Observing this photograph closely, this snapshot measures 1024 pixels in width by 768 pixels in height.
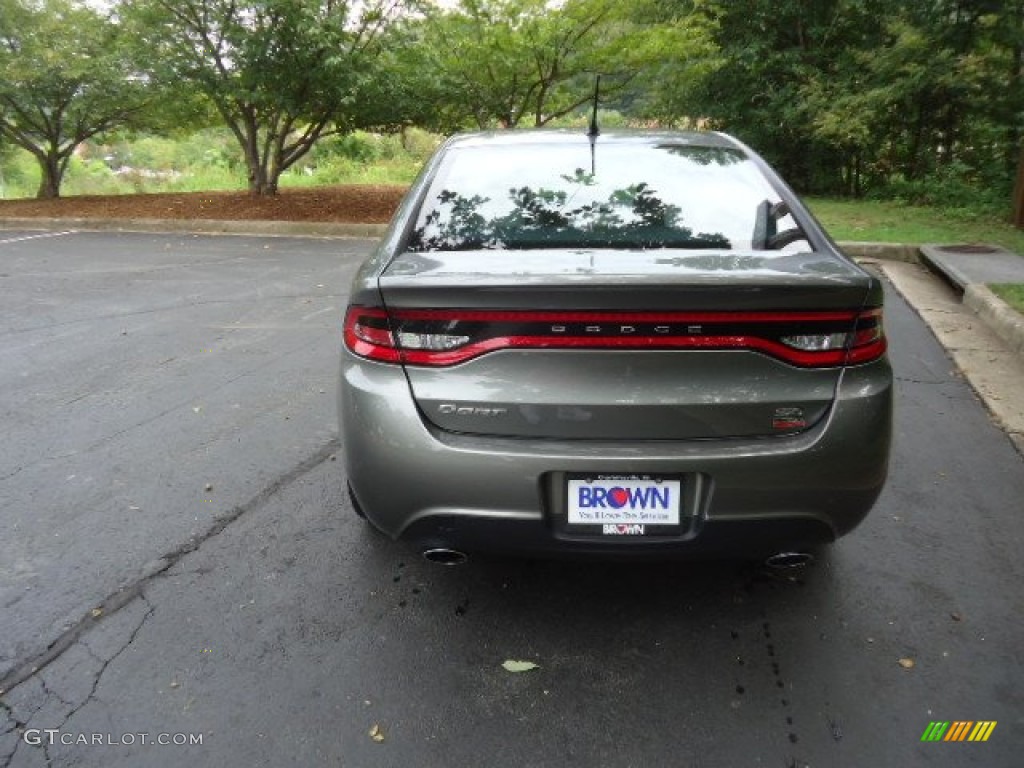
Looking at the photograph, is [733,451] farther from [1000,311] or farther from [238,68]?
[238,68]

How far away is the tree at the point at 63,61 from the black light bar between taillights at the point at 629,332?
13062mm

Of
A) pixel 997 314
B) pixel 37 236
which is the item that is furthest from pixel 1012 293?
pixel 37 236

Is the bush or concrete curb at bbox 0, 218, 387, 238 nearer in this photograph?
concrete curb at bbox 0, 218, 387, 238

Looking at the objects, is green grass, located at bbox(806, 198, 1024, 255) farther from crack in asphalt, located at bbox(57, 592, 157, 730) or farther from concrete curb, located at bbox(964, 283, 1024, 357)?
crack in asphalt, located at bbox(57, 592, 157, 730)

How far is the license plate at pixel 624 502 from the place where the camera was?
2.11 meters

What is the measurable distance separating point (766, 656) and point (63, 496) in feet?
9.73

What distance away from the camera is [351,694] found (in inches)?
86.0

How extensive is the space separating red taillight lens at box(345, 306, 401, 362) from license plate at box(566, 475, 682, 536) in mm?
646

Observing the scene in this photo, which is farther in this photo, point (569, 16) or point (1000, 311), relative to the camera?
point (569, 16)

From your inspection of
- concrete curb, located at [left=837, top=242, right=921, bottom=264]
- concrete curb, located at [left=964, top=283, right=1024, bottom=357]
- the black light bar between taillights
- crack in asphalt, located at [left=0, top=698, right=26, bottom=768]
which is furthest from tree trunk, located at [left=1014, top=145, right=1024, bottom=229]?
crack in asphalt, located at [left=0, top=698, right=26, bottom=768]

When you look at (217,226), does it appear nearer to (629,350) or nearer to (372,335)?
(372,335)

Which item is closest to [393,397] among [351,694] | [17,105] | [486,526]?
[486,526]

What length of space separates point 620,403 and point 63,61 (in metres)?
14.9

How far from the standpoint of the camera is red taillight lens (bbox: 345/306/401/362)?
7.21 feet
